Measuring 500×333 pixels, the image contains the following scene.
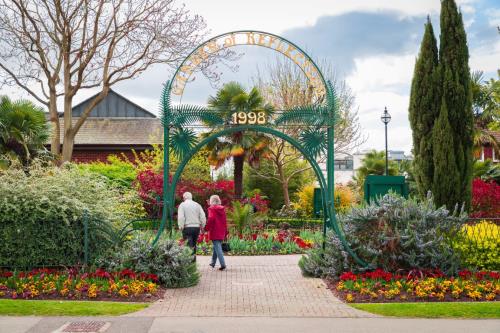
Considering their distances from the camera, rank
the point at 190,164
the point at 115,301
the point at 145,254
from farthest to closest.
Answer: the point at 190,164, the point at 145,254, the point at 115,301

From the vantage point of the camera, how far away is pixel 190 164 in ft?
95.0

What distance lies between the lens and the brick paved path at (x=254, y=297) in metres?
9.79

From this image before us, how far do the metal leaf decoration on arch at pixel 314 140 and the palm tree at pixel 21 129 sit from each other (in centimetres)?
1183

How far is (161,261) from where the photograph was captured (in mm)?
12125

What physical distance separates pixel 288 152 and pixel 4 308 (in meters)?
23.8

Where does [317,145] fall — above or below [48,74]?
below

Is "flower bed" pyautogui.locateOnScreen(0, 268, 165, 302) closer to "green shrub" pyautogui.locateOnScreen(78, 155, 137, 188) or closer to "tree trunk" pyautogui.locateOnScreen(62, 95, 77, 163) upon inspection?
"tree trunk" pyautogui.locateOnScreen(62, 95, 77, 163)

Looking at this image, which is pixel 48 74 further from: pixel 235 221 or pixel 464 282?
pixel 464 282

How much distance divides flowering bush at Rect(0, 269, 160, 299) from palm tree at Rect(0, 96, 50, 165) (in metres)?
11.4

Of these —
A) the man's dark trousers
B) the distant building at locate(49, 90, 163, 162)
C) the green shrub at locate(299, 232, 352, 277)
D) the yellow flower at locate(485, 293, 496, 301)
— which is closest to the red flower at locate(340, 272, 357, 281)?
the green shrub at locate(299, 232, 352, 277)

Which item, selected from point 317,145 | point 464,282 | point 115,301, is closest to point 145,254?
point 115,301

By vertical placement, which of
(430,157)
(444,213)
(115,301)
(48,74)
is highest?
(48,74)

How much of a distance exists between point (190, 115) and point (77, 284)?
4343 mm

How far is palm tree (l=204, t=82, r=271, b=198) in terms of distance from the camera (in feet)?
84.1
